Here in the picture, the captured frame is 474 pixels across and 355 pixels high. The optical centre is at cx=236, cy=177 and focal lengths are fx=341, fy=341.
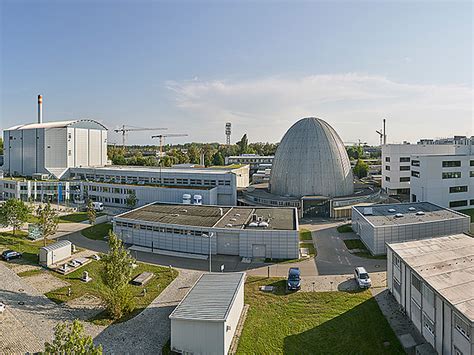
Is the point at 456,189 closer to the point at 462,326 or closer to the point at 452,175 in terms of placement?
the point at 452,175

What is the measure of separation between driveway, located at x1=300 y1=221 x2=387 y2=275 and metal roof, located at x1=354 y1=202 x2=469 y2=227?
12.1 feet

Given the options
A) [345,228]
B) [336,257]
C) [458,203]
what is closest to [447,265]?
[336,257]

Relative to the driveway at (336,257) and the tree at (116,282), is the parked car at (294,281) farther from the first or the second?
the tree at (116,282)

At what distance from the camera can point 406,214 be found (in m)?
39.4

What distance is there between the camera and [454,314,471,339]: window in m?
14.8

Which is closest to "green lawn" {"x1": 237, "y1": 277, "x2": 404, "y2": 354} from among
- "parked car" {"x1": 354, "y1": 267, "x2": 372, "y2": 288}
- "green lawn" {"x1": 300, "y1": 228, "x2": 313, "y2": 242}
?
"parked car" {"x1": 354, "y1": 267, "x2": 372, "y2": 288}

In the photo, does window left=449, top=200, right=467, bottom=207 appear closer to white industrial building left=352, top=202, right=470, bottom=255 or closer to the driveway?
white industrial building left=352, top=202, right=470, bottom=255

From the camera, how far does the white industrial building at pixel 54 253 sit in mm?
31355

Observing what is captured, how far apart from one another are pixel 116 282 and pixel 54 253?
13716mm

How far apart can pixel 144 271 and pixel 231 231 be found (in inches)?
355

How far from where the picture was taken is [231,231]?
33.8m

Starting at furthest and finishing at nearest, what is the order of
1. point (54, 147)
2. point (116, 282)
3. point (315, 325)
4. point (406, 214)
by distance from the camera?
point (54, 147), point (406, 214), point (116, 282), point (315, 325)

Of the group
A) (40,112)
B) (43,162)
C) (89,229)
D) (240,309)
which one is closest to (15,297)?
(240,309)

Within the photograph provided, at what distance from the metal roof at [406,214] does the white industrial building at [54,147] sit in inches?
2394
